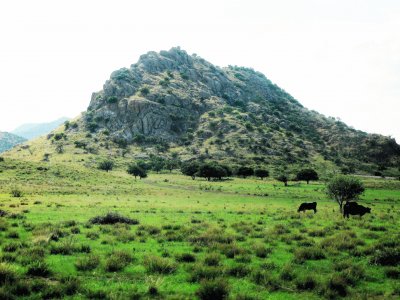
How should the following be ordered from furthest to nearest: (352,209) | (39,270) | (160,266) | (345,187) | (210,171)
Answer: (210,171) < (345,187) < (352,209) < (160,266) < (39,270)

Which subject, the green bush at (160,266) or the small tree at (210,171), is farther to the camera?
the small tree at (210,171)

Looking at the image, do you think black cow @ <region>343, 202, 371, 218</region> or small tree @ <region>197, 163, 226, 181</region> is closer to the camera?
black cow @ <region>343, 202, 371, 218</region>

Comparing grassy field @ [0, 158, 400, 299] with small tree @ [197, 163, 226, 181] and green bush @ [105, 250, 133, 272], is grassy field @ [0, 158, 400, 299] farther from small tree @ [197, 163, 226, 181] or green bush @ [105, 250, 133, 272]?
small tree @ [197, 163, 226, 181]

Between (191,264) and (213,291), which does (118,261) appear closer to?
(191,264)

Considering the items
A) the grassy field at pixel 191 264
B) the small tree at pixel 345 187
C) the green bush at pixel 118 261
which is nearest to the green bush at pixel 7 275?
the grassy field at pixel 191 264

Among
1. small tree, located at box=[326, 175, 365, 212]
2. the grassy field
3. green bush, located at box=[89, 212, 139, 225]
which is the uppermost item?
small tree, located at box=[326, 175, 365, 212]

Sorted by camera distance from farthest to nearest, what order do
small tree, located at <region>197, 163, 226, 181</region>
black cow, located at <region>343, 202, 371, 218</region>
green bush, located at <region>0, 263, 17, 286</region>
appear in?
1. small tree, located at <region>197, 163, 226, 181</region>
2. black cow, located at <region>343, 202, 371, 218</region>
3. green bush, located at <region>0, 263, 17, 286</region>

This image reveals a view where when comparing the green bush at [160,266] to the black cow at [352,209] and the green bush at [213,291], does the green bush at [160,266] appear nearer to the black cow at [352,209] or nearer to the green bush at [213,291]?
the green bush at [213,291]

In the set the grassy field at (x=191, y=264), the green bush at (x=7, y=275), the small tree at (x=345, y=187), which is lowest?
the grassy field at (x=191, y=264)

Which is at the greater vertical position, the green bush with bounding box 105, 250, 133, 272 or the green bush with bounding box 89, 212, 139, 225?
the green bush with bounding box 105, 250, 133, 272

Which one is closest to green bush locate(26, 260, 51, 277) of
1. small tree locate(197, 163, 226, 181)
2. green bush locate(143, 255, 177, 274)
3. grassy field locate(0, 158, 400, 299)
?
grassy field locate(0, 158, 400, 299)

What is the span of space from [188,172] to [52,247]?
395 feet

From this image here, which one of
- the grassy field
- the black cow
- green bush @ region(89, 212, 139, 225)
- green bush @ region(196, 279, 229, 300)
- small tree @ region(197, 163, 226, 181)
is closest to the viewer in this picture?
green bush @ region(196, 279, 229, 300)

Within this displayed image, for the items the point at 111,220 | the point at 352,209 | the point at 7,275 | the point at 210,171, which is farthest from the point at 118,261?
the point at 210,171
